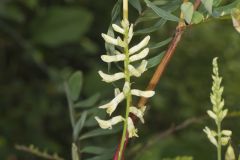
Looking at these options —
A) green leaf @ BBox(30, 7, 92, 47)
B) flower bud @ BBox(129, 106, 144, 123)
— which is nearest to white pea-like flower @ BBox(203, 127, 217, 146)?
flower bud @ BBox(129, 106, 144, 123)

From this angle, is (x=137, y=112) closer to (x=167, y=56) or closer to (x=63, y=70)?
(x=167, y=56)

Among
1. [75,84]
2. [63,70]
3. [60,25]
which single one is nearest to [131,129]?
[75,84]

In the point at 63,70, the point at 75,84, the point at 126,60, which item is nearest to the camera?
the point at 126,60

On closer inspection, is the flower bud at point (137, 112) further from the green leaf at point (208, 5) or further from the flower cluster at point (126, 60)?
the green leaf at point (208, 5)

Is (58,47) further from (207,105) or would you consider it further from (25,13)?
(207,105)

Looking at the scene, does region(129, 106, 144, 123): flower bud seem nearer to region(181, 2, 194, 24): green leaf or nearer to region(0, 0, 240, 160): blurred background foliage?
region(181, 2, 194, 24): green leaf

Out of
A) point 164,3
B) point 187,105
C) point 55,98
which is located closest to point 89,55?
point 55,98
